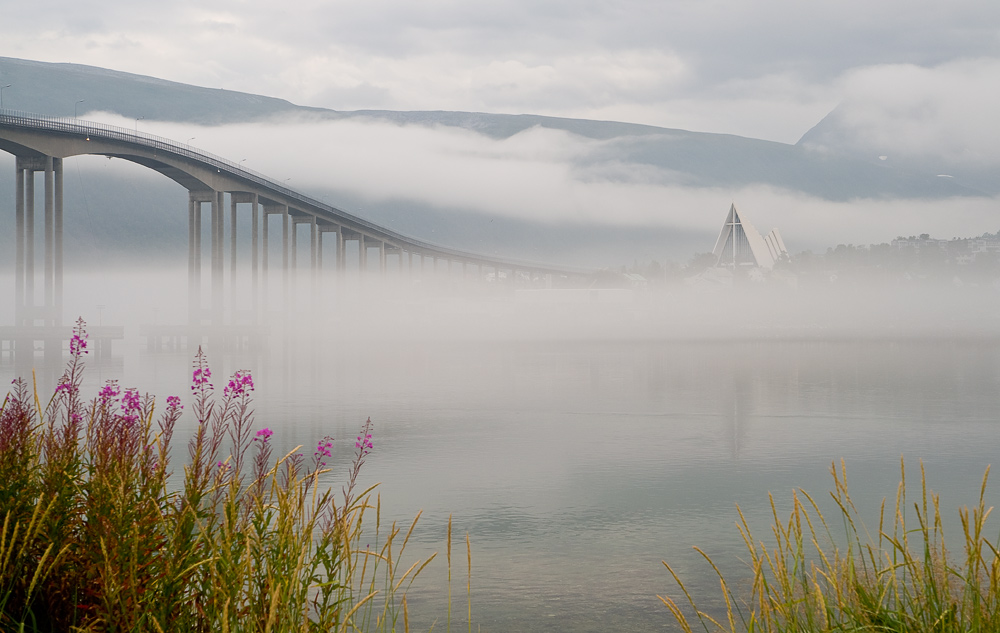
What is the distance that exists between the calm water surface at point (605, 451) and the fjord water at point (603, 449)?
0.04m

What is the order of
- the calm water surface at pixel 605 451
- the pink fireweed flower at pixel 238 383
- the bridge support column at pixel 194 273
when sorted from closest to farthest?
1. the pink fireweed flower at pixel 238 383
2. the calm water surface at pixel 605 451
3. the bridge support column at pixel 194 273

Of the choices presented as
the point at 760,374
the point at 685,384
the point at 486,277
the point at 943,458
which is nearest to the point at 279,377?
the point at 685,384

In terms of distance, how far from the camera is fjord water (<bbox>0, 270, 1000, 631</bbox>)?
30.2ft

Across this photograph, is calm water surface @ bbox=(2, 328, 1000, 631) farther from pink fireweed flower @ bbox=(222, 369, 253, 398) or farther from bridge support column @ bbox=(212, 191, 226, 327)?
bridge support column @ bbox=(212, 191, 226, 327)

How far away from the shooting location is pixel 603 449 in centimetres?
1780

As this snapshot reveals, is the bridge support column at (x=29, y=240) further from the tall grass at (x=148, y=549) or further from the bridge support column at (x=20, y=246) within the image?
the tall grass at (x=148, y=549)

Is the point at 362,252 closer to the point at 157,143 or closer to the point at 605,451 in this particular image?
the point at 157,143

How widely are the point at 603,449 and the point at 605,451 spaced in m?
0.27

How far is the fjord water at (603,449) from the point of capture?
9.20m

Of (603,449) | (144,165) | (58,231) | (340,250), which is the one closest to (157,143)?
(144,165)

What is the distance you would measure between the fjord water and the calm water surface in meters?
0.04

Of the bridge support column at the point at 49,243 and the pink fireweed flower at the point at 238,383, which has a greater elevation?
the bridge support column at the point at 49,243

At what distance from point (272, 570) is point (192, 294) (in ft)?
293

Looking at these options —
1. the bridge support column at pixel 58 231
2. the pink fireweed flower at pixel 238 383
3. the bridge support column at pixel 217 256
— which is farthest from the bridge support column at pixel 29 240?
the pink fireweed flower at pixel 238 383
